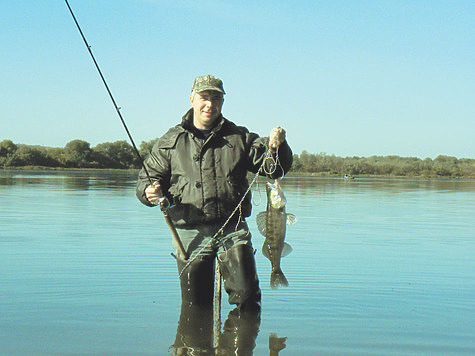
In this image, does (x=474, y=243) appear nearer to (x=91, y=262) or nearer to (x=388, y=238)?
(x=388, y=238)

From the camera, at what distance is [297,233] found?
13719mm

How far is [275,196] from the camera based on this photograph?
16.7 feet

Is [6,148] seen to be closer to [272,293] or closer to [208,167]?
[272,293]

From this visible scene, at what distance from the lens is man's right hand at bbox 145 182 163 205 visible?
199 inches

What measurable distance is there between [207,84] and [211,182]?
89cm

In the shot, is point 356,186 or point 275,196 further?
point 356,186

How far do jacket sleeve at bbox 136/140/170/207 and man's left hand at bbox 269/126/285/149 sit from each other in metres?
1.01

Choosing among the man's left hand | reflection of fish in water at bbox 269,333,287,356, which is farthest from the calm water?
the man's left hand

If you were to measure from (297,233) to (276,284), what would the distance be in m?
8.42

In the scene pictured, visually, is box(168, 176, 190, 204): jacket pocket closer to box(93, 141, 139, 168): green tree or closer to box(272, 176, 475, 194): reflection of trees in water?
box(272, 176, 475, 194): reflection of trees in water

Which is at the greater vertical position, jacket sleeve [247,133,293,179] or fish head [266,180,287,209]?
jacket sleeve [247,133,293,179]

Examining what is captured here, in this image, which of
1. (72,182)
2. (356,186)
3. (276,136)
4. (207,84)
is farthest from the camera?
(356,186)

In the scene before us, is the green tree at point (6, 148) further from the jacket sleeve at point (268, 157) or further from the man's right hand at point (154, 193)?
the jacket sleeve at point (268, 157)

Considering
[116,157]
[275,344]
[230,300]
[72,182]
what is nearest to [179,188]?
[230,300]
